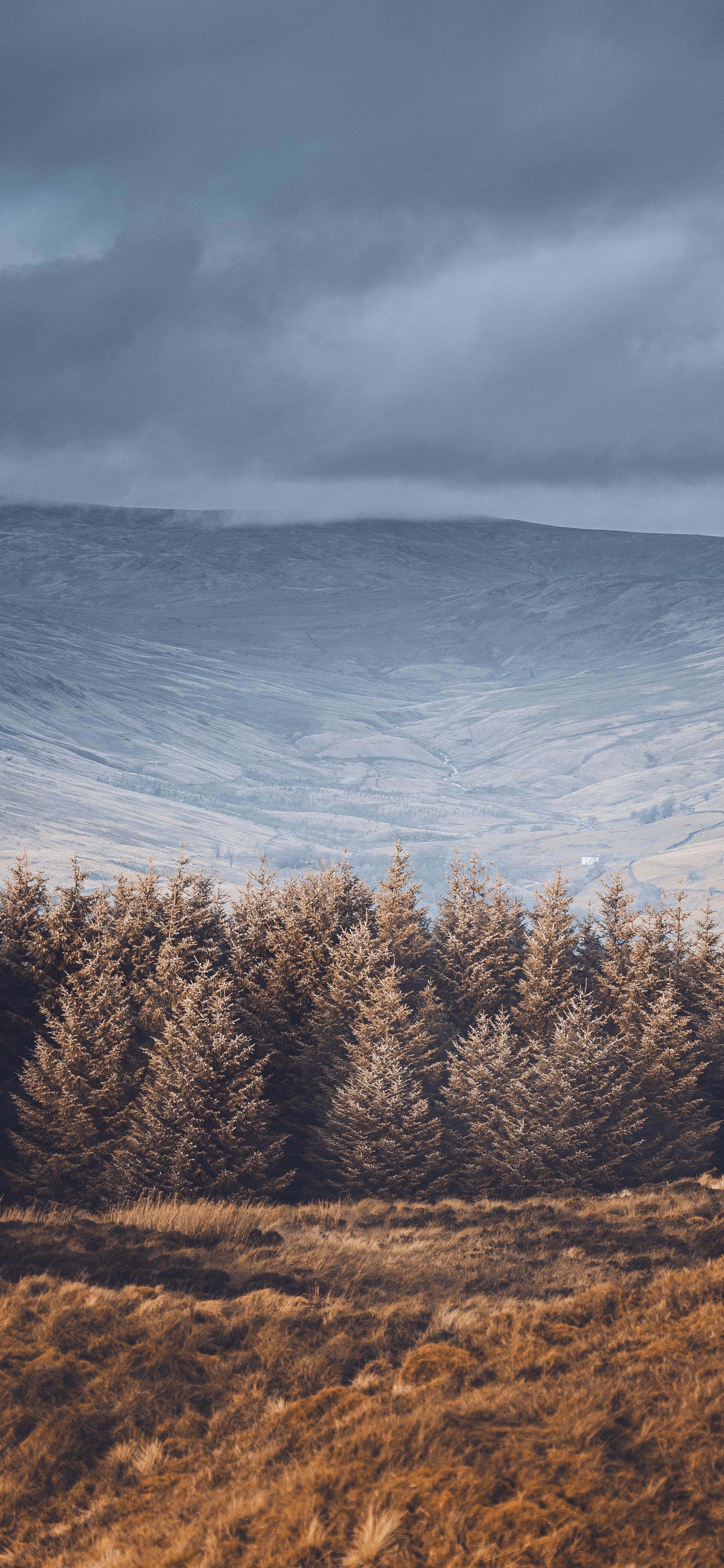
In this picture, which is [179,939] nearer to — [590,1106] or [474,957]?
[474,957]

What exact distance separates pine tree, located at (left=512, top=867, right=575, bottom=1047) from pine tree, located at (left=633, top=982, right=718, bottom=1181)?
3.13 meters

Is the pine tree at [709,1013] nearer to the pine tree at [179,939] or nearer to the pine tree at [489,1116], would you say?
the pine tree at [489,1116]

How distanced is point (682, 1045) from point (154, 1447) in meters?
24.6

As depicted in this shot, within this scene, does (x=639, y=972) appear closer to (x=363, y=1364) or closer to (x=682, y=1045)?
(x=682, y=1045)

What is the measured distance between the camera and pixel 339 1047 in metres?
32.0

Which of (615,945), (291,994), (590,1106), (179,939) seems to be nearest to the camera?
(590,1106)

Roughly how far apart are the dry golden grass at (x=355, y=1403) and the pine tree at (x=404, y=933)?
16198mm

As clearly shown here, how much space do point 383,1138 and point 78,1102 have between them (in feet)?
29.4

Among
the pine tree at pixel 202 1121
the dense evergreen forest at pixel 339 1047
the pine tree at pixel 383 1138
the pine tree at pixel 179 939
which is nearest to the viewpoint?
the pine tree at pixel 202 1121

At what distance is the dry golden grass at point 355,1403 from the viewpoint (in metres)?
8.08

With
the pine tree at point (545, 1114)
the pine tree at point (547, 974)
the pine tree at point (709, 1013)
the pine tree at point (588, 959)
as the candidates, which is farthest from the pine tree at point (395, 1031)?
the pine tree at point (709, 1013)

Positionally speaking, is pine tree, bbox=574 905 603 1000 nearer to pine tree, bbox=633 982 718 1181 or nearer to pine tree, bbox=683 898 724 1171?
pine tree, bbox=683 898 724 1171

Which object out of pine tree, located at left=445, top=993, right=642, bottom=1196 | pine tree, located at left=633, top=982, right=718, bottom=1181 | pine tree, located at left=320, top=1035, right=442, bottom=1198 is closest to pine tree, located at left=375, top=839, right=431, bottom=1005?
pine tree, located at left=445, top=993, right=642, bottom=1196

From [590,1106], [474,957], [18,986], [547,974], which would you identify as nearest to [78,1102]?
[18,986]
